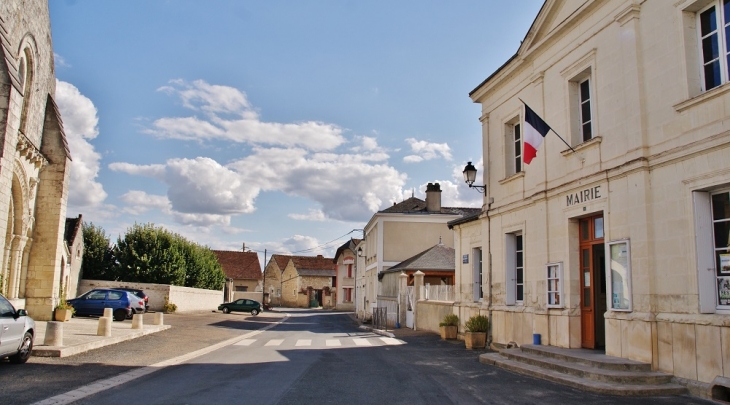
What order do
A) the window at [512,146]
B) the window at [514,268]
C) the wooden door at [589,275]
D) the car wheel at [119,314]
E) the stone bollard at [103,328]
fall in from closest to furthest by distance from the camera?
the wooden door at [589,275], the window at [514,268], the window at [512,146], the stone bollard at [103,328], the car wheel at [119,314]

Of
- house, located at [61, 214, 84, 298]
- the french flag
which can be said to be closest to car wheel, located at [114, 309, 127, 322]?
house, located at [61, 214, 84, 298]

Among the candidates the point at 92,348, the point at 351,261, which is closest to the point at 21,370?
the point at 92,348

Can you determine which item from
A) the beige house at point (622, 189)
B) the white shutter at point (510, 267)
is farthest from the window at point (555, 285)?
the white shutter at point (510, 267)

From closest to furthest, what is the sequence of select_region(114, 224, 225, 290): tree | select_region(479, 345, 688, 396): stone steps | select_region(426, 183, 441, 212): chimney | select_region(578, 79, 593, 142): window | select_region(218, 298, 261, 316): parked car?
select_region(479, 345, 688, 396): stone steps, select_region(578, 79, 593, 142): window, select_region(114, 224, 225, 290): tree, select_region(426, 183, 441, 212): chimney, select_region(218, 298, 261, 316): parked car

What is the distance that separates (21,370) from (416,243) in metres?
31.4

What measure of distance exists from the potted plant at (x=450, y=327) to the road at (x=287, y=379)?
11.9ft

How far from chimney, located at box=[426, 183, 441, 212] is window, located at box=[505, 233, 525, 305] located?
81.5 feet

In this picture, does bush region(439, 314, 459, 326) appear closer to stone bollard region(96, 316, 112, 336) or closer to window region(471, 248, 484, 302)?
window region(471, 248, 484, 302)

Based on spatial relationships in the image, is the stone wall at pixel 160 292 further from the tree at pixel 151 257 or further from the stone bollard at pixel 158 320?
the stone bollard at pixel 158 320

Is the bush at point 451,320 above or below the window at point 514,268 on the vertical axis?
below

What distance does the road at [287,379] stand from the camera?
26.6 feet

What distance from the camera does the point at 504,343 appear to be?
49.3ft

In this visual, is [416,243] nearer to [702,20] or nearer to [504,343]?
[504,343]

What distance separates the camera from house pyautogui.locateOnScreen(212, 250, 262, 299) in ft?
251
